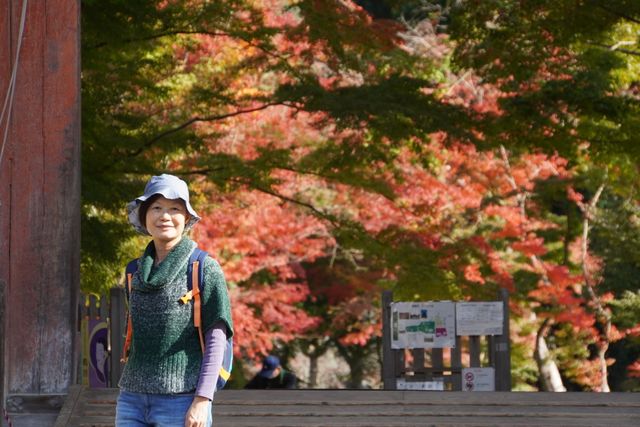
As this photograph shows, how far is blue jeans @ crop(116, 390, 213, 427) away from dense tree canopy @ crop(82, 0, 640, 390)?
21.8 ft

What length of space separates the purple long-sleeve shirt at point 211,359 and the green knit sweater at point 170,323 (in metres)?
0.03

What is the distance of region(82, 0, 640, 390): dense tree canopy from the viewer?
10.4 m

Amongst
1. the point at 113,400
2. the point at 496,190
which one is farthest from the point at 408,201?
the point at 113,400

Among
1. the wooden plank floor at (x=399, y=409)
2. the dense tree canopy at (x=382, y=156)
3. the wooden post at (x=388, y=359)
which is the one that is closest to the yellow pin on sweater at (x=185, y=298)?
the wooden plank floor at (x=399, y=409)

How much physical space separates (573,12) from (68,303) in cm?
572

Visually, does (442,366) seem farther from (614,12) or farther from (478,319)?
(614,12)

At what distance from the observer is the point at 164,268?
361 centimetres

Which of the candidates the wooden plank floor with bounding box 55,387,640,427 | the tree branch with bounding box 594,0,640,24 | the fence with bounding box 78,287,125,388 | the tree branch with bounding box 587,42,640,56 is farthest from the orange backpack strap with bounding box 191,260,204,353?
the tree branch with bounding box 587,42,640,56

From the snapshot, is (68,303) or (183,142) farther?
(183,142)

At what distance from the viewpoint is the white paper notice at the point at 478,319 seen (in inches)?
346

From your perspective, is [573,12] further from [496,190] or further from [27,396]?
[496,190]

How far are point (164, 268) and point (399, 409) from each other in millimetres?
3216

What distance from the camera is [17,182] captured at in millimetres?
6336

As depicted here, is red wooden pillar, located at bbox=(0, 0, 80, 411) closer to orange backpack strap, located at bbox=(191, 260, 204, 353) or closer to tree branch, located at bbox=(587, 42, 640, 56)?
orange backpack strap, located at bbox=(191, 260, 204, 353)
